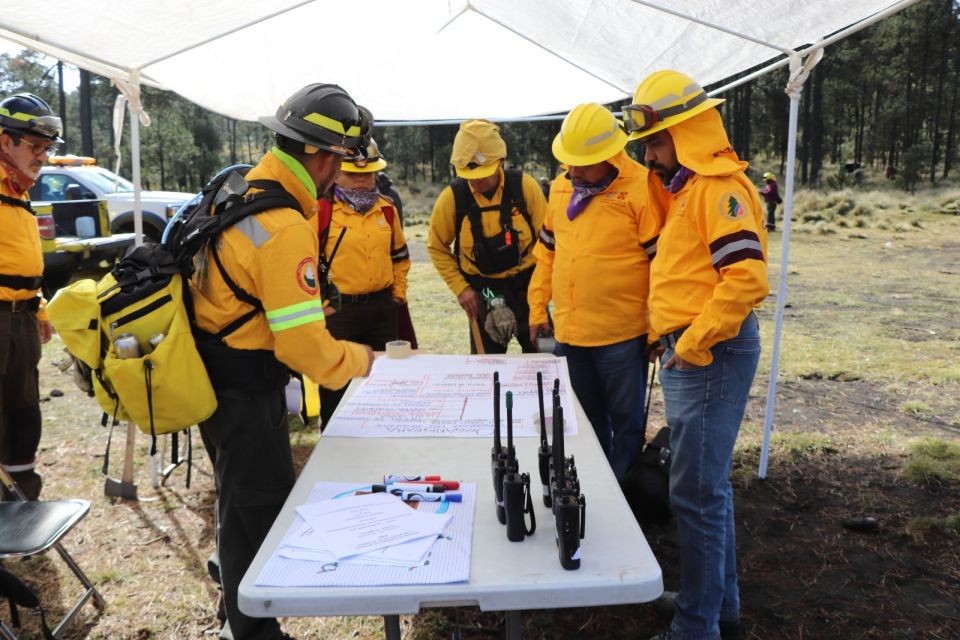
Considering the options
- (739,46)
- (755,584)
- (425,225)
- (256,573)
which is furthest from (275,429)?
(425,225)

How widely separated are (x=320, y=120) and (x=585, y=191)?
4.46 feet

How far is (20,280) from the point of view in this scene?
3.40 m

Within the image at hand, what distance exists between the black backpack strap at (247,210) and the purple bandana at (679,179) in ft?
3.99

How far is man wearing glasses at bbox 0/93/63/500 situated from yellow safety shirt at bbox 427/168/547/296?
2.03 m

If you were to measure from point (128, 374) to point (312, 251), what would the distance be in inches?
25.3

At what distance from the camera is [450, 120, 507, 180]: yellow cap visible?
3.88 m

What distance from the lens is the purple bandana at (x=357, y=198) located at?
3975 millimetres

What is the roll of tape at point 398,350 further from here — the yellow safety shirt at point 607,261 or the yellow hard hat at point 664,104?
the yellow hard hat at point 664,104

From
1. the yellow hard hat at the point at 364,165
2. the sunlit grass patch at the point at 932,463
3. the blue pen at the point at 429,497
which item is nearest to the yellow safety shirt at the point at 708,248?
the blue pen at the point at 429,497

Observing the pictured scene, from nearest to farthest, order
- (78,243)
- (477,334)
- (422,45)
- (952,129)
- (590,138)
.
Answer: (590,138), (477,334), (422,45), (78,243), (952,129)

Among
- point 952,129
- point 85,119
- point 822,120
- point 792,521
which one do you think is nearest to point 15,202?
point 792,521

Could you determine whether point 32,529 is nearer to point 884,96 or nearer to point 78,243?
point 78,243

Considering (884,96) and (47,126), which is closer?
(47,126)

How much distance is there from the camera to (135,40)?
3.42m
